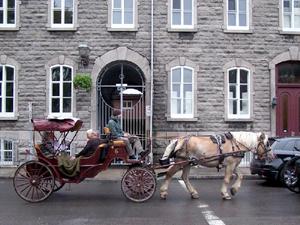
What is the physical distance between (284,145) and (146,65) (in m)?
7.11

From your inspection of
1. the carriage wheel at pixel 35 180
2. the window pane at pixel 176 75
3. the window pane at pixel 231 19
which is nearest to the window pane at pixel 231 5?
the window pane at pixel 231 19

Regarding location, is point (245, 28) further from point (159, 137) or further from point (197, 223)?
point (197, 223)

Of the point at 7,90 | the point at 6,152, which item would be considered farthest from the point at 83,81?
the point at 6,152

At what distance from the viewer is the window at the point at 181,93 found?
21.0 meters

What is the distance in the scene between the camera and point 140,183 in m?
12.0

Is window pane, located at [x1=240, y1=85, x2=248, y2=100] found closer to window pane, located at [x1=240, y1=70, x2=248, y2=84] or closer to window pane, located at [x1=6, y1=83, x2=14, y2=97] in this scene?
window pane, located at [x1=240, y1=70, x2=248, y2=84]

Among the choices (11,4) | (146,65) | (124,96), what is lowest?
(124,96)

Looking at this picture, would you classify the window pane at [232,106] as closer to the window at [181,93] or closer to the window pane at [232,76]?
the window pane at [232,76]

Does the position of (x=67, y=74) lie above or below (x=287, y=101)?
above

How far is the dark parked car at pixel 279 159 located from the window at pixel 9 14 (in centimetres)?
1115

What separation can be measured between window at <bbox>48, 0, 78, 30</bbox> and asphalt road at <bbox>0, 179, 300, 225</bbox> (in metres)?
8.65

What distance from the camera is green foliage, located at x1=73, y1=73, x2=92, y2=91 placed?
20125 mm

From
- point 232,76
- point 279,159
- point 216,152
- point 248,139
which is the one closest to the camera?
point 216,152

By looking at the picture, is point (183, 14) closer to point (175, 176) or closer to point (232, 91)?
point (232, 91)
